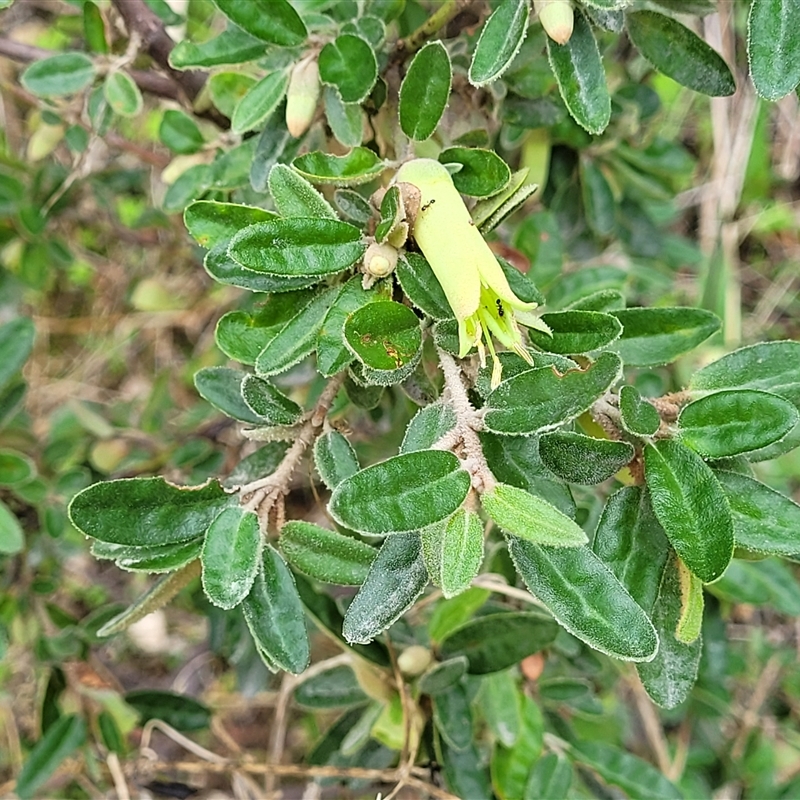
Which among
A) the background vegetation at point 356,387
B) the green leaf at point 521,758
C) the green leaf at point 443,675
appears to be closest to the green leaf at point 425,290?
the background vegetation at point 356,387

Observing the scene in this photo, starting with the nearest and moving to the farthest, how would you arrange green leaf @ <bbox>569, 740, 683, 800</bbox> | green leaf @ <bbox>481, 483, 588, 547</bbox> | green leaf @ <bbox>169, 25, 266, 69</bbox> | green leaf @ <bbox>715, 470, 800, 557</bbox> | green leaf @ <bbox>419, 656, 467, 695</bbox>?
green leaf @ <bbox>481, 483, 588, 547</bbox>
green leaf @ <bbox>715, 470, 800, 557</bbox>
green leaf @ <bbox>169, 25, 266, 69</bbox>
green leaf @ <bbox>419, 656, 467, 695</bbox>
green leaf @ <bbox>569, 740, 683, 800</bbox>

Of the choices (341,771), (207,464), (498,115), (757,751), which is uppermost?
(498,115)

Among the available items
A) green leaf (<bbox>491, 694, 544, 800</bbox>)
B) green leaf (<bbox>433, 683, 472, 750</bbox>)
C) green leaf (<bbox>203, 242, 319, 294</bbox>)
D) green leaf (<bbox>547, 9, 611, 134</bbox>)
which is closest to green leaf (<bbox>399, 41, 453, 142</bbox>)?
green leaf (<bbox>547, 9, 611, 134</bbox>)

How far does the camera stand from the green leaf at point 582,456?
0.68 metres

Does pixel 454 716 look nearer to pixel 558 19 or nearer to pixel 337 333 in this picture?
pixel 337 333

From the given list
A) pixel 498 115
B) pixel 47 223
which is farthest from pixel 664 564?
pixel 47 223

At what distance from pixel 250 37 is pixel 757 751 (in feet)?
5.25

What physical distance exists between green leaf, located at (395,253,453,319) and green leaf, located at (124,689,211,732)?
1.01m

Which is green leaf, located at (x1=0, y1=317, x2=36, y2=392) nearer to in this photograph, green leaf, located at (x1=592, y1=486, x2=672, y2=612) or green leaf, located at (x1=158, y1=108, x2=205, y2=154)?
green leaf, located at (x1=158, y1=108, x2=205, y2=154)

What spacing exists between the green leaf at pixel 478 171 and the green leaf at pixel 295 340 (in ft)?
0.55

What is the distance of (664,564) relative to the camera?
73 centimetres

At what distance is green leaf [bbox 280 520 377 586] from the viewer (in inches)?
31.3

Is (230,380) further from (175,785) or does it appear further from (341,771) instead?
(175,785)

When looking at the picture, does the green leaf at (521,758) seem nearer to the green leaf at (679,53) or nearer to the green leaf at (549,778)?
the green leaf at (549,778)
